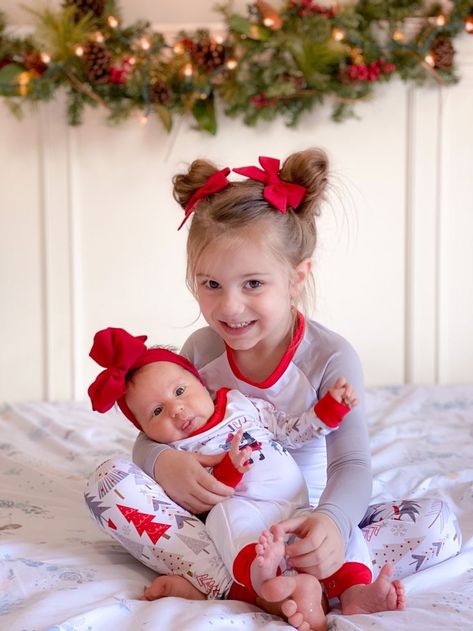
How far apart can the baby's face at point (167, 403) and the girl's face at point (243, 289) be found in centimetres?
11

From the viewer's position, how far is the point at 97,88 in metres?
2.63

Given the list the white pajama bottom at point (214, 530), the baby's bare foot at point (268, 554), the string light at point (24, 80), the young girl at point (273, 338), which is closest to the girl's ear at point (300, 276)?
the young girl at point (273, 338)

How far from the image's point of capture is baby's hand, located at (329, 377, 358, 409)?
1199mm

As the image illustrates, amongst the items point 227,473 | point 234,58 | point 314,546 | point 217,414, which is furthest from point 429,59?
point 314,546

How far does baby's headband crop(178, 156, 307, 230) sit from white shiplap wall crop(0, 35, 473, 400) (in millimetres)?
1368

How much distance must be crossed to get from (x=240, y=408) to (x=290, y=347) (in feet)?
0.47

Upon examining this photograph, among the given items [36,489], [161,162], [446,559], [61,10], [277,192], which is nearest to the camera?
[446,559]

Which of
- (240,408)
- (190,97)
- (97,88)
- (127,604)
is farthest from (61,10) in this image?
(127,604)

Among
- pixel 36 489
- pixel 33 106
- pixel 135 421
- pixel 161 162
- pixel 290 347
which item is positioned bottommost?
pixel 36 489

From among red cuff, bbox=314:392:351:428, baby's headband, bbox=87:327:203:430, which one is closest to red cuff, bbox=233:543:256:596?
red cuff, bbox=314:392:351:428

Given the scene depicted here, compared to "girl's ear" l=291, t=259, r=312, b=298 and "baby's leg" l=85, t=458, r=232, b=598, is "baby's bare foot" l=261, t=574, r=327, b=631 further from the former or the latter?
"girl's ear" l=291, t=259, r=312, b=298

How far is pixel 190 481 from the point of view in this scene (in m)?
1.22

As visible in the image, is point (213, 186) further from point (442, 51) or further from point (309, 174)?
point (442, 51)

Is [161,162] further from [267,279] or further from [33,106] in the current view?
[267,279]
